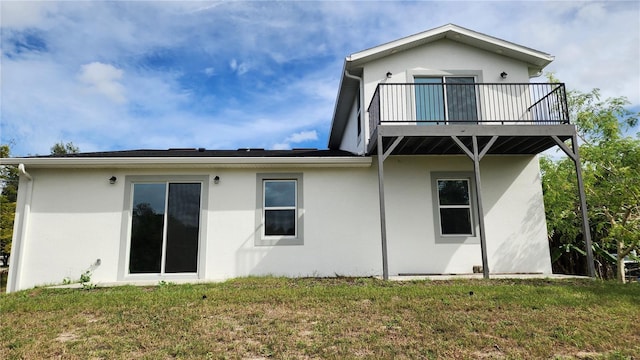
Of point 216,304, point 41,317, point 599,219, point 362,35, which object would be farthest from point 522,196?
point 41,317

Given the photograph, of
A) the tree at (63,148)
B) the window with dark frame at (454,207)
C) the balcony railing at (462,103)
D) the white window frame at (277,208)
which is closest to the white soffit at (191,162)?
the white window frame at (277,208)

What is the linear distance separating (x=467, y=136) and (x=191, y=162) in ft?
19.7

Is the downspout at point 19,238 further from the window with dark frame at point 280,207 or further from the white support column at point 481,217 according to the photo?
the white support column at point 481,217

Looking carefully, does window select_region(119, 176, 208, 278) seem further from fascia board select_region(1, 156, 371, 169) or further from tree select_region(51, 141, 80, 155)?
tree select_region(51, 141, 80, 155)

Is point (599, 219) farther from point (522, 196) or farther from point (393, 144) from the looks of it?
point (393, 144)

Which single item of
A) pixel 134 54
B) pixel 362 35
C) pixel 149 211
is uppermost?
pixel 134 54

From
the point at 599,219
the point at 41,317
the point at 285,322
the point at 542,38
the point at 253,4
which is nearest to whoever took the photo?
the point at 285,322

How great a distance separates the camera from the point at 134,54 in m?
15.0

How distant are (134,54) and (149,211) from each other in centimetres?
920

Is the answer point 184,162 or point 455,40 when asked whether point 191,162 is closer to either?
point 184,162

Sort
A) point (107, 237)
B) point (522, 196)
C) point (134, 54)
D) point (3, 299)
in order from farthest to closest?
point (134, 54)
point (522, 196)
point (107, 237)
point (3, 299)

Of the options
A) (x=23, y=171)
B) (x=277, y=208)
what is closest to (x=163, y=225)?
(x=277, y=208)

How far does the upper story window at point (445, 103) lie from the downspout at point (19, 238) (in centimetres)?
907

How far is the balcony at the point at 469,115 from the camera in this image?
789 cm
